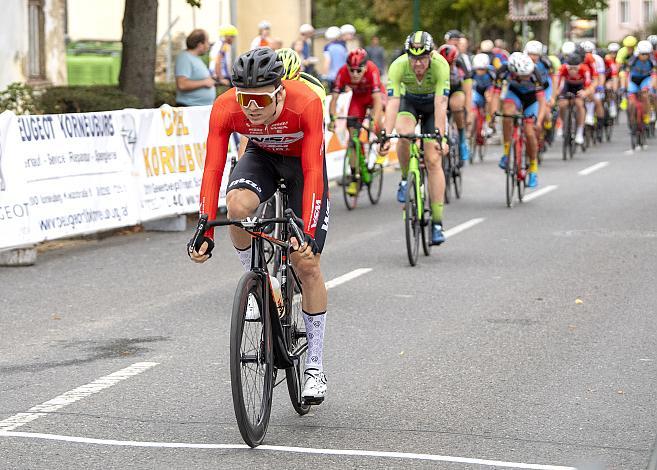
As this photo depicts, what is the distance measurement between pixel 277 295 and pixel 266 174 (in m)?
0.70

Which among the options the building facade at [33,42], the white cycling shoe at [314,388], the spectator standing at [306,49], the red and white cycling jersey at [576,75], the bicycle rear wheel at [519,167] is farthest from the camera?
the spectator standing at [306,49]

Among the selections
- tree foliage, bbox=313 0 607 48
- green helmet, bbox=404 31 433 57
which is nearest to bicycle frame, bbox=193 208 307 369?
green helmet, bbox=404 31 433 57

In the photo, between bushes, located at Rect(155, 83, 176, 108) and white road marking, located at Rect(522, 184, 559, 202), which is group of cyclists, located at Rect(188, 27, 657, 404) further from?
bushes, located at Rect(155, 83, 176, 108)

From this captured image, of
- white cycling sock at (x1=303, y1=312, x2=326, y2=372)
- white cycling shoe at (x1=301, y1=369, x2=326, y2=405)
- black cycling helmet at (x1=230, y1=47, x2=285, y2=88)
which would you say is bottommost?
white cycling shoe at (x1=301, y1=369, x2=326, y2=405)

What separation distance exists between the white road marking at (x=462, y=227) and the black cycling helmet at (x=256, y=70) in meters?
8.65

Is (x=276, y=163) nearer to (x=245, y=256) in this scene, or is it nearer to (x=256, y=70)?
(x=245, y=256)

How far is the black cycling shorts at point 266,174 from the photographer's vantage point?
7168 mm

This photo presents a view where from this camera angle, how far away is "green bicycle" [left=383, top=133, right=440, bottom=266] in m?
12.7

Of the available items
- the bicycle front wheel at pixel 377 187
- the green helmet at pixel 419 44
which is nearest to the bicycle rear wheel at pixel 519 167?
the bicycle front wheel at pixel 377 187

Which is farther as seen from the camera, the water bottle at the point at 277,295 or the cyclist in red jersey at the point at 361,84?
the cyclist in red jersey at the point at 361,84

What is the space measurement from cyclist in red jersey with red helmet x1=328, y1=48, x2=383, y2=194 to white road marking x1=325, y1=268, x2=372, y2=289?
4.92m

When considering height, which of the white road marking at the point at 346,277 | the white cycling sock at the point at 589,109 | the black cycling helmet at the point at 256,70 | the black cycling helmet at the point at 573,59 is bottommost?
the white road marking at the point at 346,277

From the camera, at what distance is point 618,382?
26.4 ft

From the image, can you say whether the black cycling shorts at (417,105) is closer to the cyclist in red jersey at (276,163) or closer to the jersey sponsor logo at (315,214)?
the cyclist in red jersey at (276,163)
